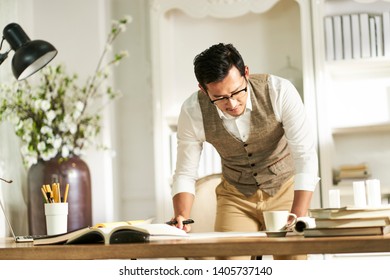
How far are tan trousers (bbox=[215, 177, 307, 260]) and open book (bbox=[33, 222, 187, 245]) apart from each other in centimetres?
79

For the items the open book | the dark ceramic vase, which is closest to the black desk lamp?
the dark ceramic vase

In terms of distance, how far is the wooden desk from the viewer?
1.27 meters

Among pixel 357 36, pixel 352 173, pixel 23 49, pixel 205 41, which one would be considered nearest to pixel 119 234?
pixel 23 49

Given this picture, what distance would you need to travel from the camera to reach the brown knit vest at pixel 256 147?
2.26 metres

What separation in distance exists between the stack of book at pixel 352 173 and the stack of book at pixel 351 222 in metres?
2.03

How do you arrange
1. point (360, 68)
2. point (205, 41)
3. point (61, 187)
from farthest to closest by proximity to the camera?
point (205, 41), point (360, 68), point (61, 187)

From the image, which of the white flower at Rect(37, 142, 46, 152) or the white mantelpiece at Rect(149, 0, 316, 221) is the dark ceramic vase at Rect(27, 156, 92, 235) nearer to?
the white flower at Rect(37, 142, 46, 152)

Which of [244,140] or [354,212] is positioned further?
[244,140]

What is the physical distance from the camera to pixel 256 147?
7.70 feet

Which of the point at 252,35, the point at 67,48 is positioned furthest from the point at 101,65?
the point at 252,35

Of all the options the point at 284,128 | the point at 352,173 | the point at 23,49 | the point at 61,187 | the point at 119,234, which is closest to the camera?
the point at 119,234

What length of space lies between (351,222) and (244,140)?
972 mm

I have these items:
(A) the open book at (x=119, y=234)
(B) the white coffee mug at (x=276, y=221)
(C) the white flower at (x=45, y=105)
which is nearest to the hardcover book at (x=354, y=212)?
(B) the white coffee mug at (x=276, y=221)

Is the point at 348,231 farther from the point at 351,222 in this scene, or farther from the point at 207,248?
the point at 207,248
